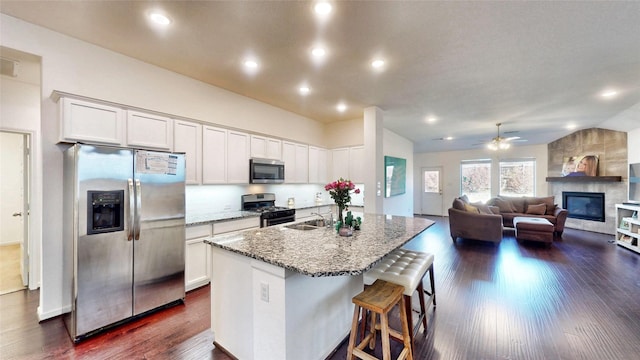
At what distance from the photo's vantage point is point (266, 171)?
413 cm

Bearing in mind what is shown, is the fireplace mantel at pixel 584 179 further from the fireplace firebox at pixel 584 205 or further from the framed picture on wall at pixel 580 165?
the fireplace firebox at pixel 584 205

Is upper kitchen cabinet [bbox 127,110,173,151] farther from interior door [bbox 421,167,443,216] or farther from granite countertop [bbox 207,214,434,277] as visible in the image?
interior door [bbox 421,167,443,216]

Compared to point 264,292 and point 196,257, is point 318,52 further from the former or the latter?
point 196,257

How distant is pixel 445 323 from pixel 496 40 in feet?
9.05

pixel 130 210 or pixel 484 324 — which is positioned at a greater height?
pixel 130 210

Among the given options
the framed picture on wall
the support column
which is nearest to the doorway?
the support column

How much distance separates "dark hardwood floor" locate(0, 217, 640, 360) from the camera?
6.57 feet

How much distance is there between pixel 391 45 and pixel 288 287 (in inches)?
92.9

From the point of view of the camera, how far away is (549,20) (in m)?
2.03

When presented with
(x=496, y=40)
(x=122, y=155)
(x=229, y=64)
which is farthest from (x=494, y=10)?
(x=122, y=155)

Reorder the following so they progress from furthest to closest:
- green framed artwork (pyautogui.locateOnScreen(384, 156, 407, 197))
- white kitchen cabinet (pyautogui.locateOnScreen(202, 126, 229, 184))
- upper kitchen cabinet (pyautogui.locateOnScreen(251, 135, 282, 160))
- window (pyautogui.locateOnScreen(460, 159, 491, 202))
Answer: window (pyautogui.locateOnScreen(460, 159, 491, 202)) < green framed artwork (pyautogui.locateOnScreen(384, 156, 407, 197)) < upper kitchen cabinet (pyautogui.locateOnScreen(251, 135, 282, 160)) < white kitchen cabinet (pyautogui.locateOnScreen(202, 126, 229, 184))

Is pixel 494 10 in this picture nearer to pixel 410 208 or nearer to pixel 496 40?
pixel 496 40

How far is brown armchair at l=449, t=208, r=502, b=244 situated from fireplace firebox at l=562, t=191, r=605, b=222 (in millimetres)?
3599

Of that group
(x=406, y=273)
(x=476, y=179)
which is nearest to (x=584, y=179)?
(x=476, y=179)
